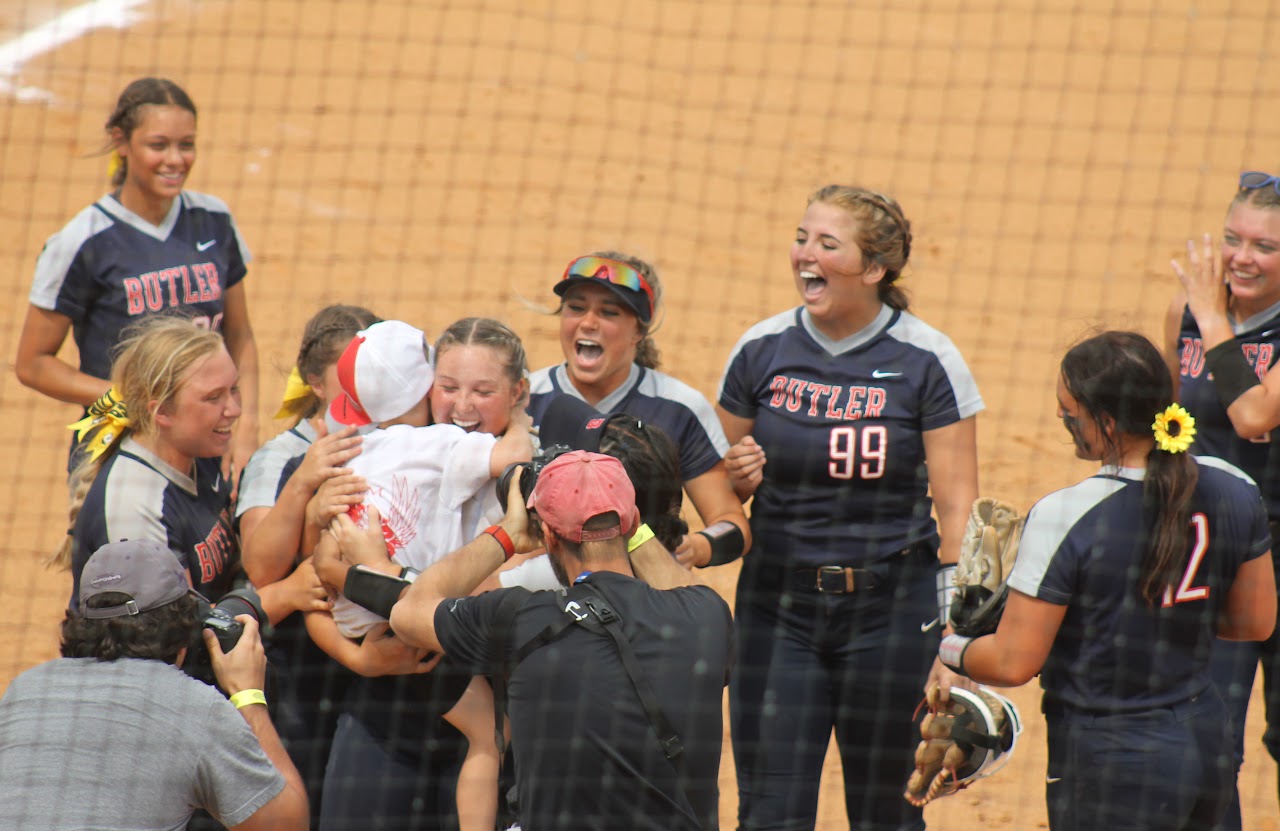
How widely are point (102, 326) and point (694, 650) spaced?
3184 mm

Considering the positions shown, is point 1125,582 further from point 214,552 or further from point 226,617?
point 214,552

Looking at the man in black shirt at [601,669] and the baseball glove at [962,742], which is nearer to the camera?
the man in black shirt at [601,669]

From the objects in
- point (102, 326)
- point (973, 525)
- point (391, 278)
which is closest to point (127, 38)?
point (391, 278)

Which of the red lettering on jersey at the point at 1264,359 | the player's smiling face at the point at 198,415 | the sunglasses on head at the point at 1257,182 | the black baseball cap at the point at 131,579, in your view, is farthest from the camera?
the sunglasses on head at the point at 1257,182

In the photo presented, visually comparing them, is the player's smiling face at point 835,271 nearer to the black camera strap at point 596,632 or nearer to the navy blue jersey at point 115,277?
the black camera strap at point 596,632

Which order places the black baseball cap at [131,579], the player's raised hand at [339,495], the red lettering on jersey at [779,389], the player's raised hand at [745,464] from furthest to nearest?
1. the red lettering on jersey at [779,389]
2. the player's raised hand at [745,464]
3. the player's raised hand at [339,495]
4. the black baseball cap at [131,579]

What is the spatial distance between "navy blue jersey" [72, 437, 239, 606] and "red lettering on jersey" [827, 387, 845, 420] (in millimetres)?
1814

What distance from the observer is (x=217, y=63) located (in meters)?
13.3

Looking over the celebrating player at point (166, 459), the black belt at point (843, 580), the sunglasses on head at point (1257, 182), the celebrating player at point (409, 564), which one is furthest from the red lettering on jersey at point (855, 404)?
the celebrating player at point (166, 459)

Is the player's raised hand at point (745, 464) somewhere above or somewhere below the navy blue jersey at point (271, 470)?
above

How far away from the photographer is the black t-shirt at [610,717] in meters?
3.11

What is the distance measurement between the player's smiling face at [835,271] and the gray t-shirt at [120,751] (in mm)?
2209

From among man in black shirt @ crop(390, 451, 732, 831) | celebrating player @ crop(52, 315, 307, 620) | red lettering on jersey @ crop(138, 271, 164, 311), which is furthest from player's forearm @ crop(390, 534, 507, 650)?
red lettering on jersey @ crop(138, 271, 164, 311)

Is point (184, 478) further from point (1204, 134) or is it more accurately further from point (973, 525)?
point (1204, 134)
